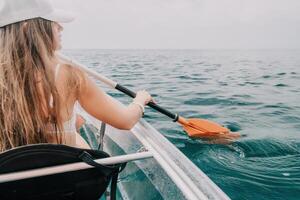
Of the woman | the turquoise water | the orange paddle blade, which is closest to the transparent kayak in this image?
the woman

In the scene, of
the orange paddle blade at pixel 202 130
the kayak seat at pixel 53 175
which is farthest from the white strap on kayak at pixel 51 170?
the orange paddle blade at pixel 202 130

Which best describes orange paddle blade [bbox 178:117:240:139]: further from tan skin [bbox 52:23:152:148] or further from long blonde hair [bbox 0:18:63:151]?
long blonde hair [bbox 0:18:63:151]

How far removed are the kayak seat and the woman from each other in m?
0.24

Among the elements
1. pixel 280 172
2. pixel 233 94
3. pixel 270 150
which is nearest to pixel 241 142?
pixel 270 150

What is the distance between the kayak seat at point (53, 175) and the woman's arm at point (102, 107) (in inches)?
14.2

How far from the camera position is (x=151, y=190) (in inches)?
95.0

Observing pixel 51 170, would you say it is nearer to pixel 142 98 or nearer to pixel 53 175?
pixel 53 175

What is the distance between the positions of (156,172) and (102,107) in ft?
2.35

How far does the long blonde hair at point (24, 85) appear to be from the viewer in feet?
5.25

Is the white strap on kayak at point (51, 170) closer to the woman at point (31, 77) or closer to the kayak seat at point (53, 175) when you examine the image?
the kayak seat at point (53, 175)

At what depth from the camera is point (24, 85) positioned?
1.61 metres

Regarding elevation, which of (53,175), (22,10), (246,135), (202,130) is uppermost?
(22,10)

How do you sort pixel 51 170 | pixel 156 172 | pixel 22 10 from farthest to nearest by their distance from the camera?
pixel 156 172 < pixel 22 10 < pixel 51 170

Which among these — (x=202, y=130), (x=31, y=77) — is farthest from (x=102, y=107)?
(x=202, y=130)
